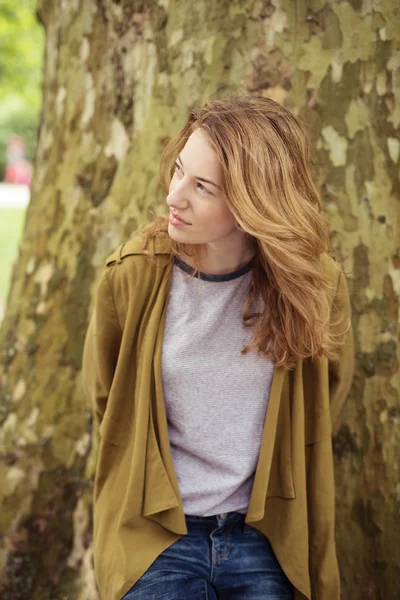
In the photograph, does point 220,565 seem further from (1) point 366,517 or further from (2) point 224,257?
(2) point 224,257

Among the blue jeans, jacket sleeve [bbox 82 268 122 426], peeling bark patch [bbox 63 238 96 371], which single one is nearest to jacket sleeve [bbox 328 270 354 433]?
the blue jeans

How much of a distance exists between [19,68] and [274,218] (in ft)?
53.2

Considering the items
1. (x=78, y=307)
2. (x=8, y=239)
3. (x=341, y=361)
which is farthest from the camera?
(x=8, y=239)

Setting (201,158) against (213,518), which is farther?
(213,518)

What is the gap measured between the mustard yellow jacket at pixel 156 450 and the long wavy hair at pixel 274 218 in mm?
106

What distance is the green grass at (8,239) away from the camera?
9484 millimetres

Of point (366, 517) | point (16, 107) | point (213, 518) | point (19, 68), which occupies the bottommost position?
point (366, 517)

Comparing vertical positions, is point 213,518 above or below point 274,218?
below

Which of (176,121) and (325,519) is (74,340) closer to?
(176,121)

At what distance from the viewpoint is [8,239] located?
37.6ft

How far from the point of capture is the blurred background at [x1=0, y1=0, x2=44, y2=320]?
12.5m

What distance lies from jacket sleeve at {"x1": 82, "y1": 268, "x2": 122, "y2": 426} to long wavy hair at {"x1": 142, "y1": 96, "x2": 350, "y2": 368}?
0.22 m

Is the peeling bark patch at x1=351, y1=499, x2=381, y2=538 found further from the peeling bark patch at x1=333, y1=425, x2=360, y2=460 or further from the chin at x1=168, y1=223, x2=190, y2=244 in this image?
the chin at x1=168, y1=223, x2=190, y2=244

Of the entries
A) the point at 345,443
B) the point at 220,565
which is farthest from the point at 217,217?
the point at 345,443
